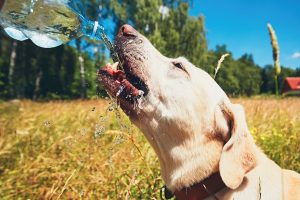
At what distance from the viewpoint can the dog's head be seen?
3.37m

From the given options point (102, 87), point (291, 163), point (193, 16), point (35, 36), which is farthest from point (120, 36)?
point (193, 16)

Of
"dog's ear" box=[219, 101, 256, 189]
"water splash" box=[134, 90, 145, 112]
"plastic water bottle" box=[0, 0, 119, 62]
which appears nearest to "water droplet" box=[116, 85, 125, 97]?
"water splash" box=[134, 90, 145, 112]

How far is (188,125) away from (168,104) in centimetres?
23

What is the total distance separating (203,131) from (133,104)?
0.58m

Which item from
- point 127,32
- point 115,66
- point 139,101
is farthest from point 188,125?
point 127,32

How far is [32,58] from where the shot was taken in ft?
118

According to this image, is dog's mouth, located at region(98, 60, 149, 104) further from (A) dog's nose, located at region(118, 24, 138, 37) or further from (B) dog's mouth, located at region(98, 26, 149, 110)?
(A) dog's nose, located at region(118, 24, 138, 37)

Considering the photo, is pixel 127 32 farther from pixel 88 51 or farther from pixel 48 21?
pixel 88 51

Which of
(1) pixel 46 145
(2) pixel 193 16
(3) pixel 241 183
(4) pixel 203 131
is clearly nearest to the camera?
(3) pixel 241 183

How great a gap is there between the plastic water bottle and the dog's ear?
138 cm

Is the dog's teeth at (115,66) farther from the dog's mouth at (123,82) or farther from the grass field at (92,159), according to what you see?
the grass field at (92,159)

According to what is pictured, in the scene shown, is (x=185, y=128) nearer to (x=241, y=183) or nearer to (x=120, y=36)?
(x=241, y=183)

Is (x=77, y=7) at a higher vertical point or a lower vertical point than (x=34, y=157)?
higher

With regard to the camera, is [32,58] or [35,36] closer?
[35,36]
